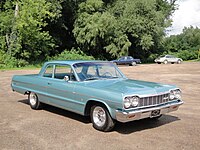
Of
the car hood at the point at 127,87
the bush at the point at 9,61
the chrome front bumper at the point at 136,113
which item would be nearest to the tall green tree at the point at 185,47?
the bush at the point at 9,61

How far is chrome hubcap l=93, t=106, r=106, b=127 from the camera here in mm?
5929

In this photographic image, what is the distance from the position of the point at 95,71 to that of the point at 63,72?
1036mm

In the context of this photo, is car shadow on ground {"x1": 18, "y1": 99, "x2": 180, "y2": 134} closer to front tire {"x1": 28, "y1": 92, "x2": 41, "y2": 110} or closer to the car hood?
front tire {"x1": 28, "y1": 92, "x2": 41, "y2": 110}

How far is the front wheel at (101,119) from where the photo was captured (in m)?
5.77

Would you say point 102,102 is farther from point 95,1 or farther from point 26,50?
point 95,1

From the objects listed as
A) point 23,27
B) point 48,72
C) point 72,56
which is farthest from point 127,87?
point 72,56

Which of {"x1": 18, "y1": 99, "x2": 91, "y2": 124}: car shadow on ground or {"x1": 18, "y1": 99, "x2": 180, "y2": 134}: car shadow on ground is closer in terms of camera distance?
A: {"x1": 18, "y1": 99, "x2": 180, "y2": 134}: car shadow on ground

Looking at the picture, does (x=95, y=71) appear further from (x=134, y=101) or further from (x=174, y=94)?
(x=174, y=94)

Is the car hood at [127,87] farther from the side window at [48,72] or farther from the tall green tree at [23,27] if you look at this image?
the tall green tree at [23,27]

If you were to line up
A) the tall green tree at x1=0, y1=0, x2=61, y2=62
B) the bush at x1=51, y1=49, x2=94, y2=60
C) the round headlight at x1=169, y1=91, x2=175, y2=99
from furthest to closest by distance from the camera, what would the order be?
1. the bush at x1=51, y1=49, x2=94, y2=60
2. the tall green tree at x1=0, y1=0, x2=61, y2=62
3. the round headlight at x1=169, y1=91, x2=175, y2=99

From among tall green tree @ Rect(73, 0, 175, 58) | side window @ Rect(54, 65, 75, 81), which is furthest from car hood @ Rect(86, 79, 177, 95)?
tall green tree @ Rect(73, 0, 175, 58)

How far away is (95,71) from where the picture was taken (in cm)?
705

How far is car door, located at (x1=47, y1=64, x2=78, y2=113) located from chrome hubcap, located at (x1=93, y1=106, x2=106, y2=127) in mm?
596

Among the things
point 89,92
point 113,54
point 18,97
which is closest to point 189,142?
point 89,92
